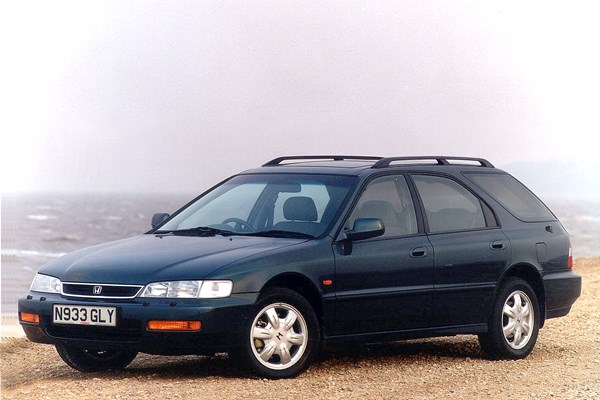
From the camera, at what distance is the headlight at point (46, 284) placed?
889 centimetres

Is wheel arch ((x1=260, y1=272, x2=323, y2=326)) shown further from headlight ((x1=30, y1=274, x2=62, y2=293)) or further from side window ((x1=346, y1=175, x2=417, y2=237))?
headlight ((x1=30, y1=274, x2=62, y2=293))

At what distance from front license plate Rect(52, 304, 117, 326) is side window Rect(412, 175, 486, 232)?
2.76 meters

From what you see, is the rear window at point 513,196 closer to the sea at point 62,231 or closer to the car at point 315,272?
the car at point 315,272

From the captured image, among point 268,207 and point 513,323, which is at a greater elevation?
point 268,207

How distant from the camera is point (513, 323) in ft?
34.1

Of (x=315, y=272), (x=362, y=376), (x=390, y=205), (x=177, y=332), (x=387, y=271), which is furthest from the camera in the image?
(x=390, y=205)

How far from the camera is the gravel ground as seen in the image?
8.23 meters

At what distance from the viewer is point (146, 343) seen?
8391 millimetres

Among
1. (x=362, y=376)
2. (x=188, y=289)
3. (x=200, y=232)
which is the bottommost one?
(x=362, y=376)

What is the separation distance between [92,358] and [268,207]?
1762mm

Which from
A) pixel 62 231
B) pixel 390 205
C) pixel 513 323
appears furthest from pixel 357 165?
pixel 62 231

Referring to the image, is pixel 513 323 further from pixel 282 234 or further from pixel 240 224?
pixel 240 224

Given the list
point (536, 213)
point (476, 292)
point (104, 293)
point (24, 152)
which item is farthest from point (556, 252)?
point (24, 152)

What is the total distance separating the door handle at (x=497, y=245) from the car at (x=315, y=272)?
2cm
